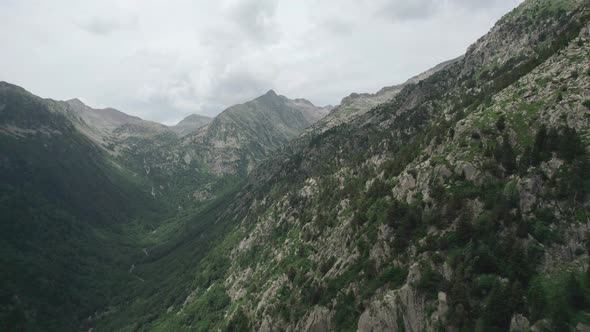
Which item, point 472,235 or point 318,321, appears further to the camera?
point 318,321

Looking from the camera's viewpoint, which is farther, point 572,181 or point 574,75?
point 574,75

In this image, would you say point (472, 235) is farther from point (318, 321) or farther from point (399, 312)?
point (318, 321)

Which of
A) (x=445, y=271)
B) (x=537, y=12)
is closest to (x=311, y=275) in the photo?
(x=445, y=271)

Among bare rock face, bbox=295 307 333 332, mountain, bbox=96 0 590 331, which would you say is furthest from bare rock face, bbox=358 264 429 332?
bare rock face, bbox=295 307 333 332

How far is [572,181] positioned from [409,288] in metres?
24.8

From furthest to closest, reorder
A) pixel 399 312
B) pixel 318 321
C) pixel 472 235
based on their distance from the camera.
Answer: pixel 318 321
pixel 399 312
pixel 472 235

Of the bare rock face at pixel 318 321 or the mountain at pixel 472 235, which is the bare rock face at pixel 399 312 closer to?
the mountain at pixel 472 235

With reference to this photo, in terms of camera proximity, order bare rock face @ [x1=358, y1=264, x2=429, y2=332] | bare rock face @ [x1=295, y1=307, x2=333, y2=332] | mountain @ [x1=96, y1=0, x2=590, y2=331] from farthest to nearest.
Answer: bare rock face @ [x1=295, y1=307, x2=333, y2=332] → bare rock face @ [x1=358, y1=264, x2=429, y2=332] → mountain @ [x1=96, y1=0, x2=590, y2=331]

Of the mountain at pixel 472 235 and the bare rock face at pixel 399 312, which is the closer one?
the mountain at pixel 472 235

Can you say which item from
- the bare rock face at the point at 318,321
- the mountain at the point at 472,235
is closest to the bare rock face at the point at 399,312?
the mountain at the point at 472,235

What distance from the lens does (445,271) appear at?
159ft

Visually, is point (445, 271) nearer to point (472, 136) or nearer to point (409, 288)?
point (409, 288)

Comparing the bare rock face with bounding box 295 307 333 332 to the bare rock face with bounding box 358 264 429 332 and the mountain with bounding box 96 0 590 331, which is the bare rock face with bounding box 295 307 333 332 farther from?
the bare rock face with bounding box 358 264 429 332

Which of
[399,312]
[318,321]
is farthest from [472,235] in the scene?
[318,321]
